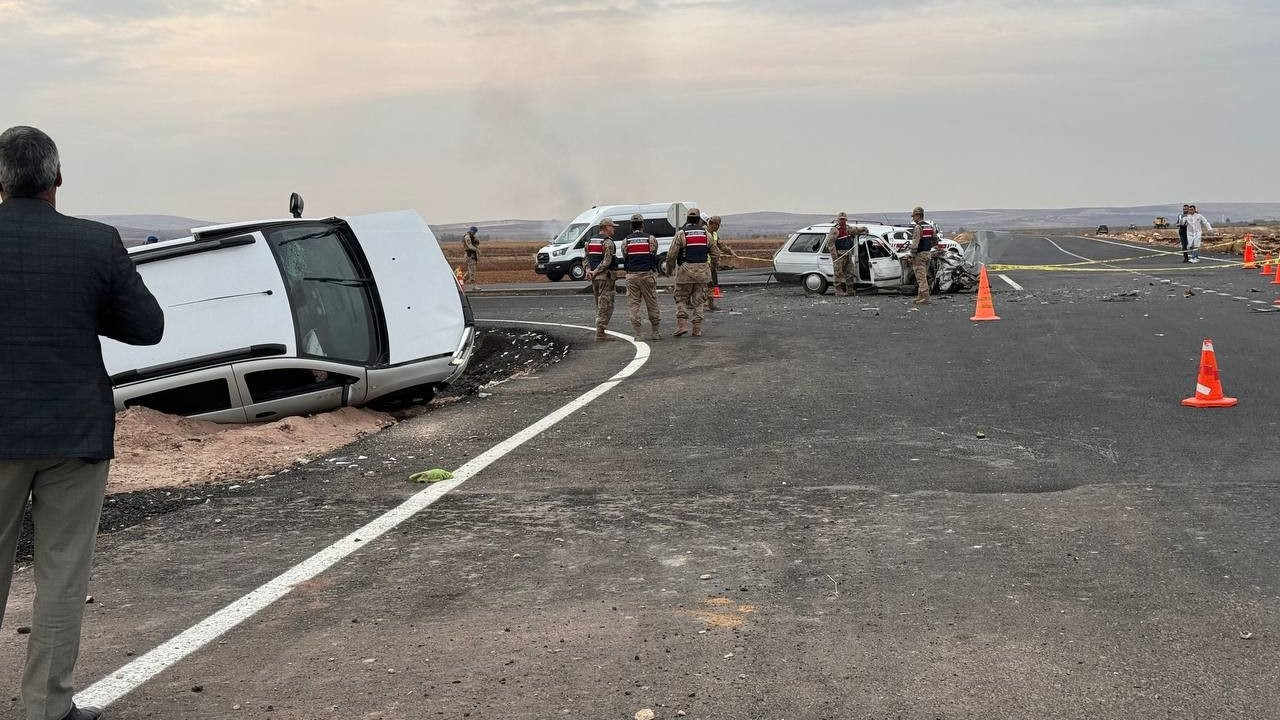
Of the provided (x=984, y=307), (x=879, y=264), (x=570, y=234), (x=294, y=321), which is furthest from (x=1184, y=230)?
(x=294, y=321)

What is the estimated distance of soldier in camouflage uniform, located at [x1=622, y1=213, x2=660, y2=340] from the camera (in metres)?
18.5

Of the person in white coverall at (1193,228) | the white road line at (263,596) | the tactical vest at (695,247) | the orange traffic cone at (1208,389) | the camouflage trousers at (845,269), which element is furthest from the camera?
the person in white coverall at (1193,228)

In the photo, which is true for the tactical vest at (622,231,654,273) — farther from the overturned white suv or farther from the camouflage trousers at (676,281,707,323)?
the overturned white suv

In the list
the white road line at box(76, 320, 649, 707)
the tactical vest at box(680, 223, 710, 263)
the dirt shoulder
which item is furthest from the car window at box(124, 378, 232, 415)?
the tactical vest at box(680, 223, 710, 263)

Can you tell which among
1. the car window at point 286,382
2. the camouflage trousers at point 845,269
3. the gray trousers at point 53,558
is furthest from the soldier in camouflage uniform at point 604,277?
the gray trousers at point 53,558

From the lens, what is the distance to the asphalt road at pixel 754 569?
4375 mm

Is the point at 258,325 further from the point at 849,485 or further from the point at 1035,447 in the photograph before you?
the point at 1035,447

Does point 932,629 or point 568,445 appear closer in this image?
point 932,629

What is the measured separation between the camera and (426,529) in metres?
6.96

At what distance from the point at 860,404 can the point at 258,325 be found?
5.31m

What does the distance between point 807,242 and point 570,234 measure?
14012 mm

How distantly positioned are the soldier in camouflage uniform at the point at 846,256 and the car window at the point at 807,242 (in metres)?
1.18

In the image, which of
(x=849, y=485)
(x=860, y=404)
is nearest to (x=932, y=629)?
(x=849, y=485)

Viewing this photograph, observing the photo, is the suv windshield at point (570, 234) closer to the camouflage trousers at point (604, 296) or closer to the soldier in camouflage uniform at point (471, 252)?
the soldier in camouflage uniform at point (471, 252)
